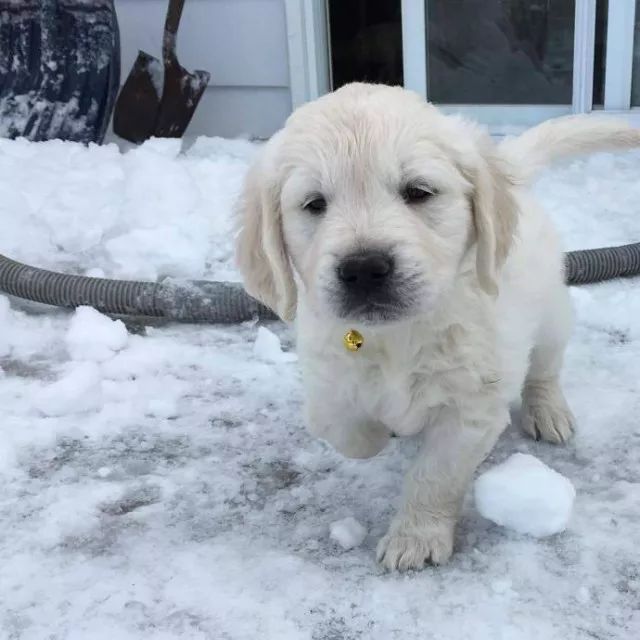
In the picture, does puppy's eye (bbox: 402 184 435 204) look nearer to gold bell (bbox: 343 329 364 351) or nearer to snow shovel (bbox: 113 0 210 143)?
gold bell (bbox: 343 329 364 351)

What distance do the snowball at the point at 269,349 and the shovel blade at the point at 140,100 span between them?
2408 mm

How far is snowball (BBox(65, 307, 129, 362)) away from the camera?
9.75ft

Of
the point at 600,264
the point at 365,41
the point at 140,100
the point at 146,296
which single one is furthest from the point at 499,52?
the point at 146,296

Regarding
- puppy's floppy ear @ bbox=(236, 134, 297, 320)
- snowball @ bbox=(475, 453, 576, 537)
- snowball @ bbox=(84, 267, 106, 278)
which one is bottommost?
snowball @ bbox=(84, 267, 106, 278)

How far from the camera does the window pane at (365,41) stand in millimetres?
5445

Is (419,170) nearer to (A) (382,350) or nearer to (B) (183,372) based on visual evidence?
(A) (382,350)

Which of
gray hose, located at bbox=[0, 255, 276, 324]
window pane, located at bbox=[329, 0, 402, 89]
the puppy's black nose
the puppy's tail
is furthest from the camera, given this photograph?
window pane, located at bbox=[329, 0, 402, 89]

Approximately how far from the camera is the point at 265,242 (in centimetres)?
201

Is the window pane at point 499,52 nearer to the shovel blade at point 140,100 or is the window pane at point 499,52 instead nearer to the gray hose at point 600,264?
the shovel blade at point 140,100

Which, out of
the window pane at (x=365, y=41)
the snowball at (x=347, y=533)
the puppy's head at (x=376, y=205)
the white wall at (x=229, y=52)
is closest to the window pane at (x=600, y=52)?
the window pane at (x=365, y=41)

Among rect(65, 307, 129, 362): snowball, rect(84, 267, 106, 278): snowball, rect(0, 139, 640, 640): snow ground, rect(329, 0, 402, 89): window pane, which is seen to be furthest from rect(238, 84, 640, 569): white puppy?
rect(329, 0, 402, 89): window pane

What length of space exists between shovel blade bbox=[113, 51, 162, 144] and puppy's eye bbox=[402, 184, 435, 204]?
138 inches

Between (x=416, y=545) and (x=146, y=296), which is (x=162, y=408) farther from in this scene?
(x=416, y=545)

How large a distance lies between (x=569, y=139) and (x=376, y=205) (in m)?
1.06
